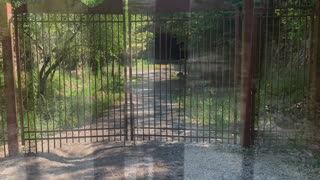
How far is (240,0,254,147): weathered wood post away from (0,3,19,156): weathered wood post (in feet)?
9.41

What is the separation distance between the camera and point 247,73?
A: 5.18 m

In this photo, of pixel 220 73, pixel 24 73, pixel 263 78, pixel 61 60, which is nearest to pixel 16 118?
pixel 24 73

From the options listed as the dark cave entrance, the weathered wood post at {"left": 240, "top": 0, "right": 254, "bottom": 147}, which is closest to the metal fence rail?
the dark cave entrance

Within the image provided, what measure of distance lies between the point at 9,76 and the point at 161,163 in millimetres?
2145

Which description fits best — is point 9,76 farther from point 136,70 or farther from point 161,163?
point 161,163

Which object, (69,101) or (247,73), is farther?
(69,101)

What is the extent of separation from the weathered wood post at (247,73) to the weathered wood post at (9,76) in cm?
287

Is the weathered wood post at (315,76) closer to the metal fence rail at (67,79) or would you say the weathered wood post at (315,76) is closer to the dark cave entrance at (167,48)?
the dark cave entrance at (167,48)

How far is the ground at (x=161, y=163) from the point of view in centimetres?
446

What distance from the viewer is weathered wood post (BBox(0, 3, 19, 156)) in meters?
4.89

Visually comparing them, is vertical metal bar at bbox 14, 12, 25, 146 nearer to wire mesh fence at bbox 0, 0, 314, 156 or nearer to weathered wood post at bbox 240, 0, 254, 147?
wire mesh fence at bbox 0, 0, 314, 156

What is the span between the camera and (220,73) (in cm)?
752

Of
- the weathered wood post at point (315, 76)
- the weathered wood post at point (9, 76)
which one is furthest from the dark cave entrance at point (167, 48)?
the weathered wood post at point (9, 76)

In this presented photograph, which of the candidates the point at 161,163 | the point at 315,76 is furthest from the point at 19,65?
the point at 315,76
